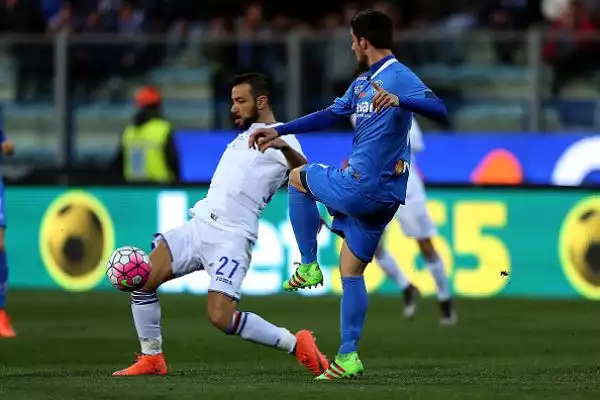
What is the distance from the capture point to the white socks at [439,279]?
14.5m

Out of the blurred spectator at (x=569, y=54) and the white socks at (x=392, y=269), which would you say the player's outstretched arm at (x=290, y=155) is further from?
the blurred spectator at (x=569, y=54)

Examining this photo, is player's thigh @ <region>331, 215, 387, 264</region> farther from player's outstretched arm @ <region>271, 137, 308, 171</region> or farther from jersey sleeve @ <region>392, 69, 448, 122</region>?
jersey sleeve @ <region>392, 69, 448, 122</region>

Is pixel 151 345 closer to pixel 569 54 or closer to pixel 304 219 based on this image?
pixel 304 219

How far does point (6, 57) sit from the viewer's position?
19.8 meters

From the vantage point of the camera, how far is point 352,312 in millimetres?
9344

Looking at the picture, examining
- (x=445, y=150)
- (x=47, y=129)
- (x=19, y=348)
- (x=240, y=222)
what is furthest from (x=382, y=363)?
(x=47, y=129)

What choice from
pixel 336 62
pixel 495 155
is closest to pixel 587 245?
pixel 495 155

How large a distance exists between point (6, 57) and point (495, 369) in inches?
436

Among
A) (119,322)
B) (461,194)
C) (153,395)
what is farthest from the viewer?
(461,194)

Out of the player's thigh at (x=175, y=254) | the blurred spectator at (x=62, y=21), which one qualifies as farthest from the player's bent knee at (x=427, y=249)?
the blurred spectator at (x=62, y=21)

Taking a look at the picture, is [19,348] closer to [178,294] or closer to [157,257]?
[157,257]

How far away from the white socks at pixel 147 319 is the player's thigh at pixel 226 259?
1.38ft

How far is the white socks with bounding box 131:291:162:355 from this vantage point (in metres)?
9.87

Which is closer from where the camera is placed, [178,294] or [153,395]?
[153,395]
